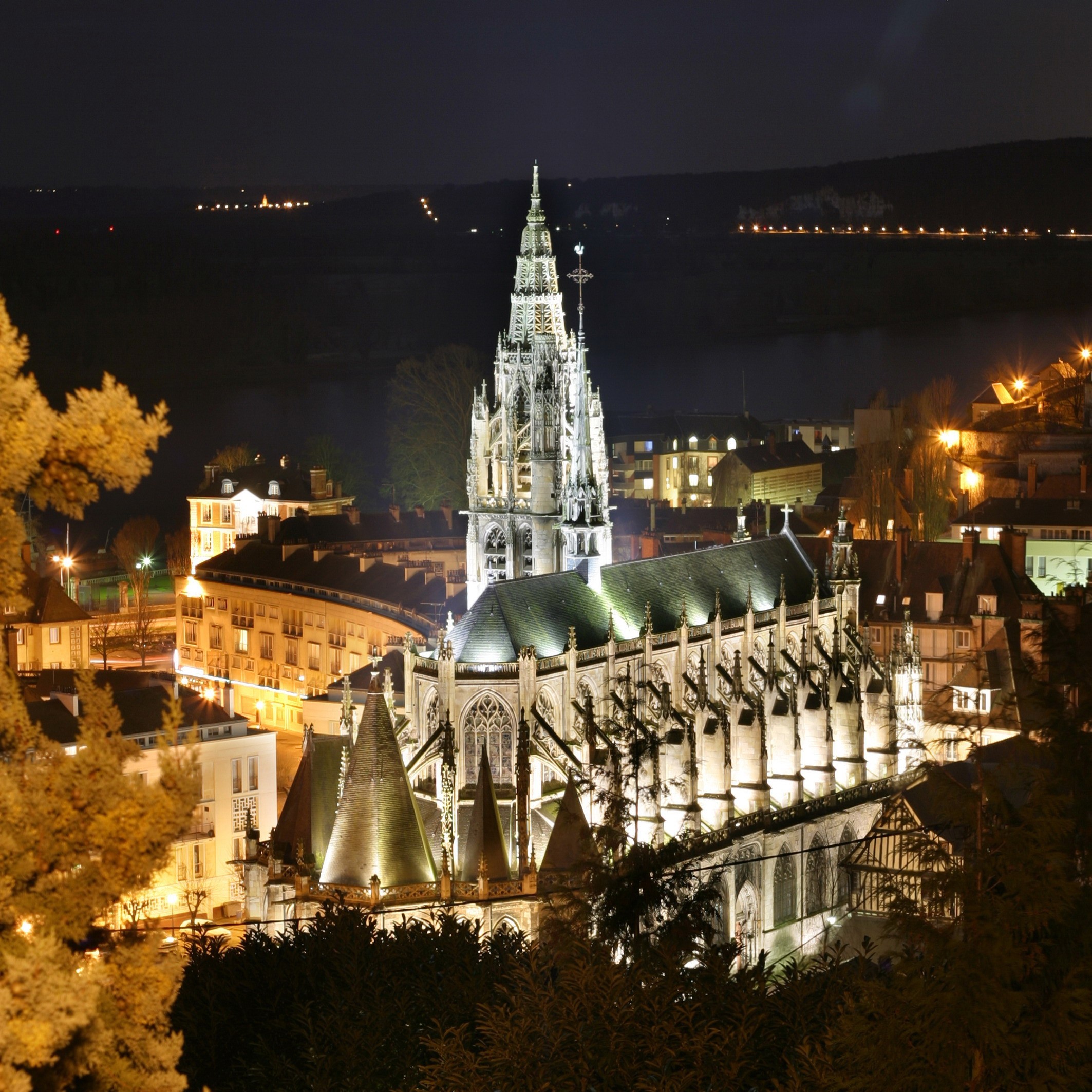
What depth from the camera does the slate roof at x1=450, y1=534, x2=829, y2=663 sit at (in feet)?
212

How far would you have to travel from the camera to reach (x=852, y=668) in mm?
80375

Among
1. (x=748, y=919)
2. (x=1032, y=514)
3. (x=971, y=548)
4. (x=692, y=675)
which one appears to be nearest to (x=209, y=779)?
(x=692, y=675)

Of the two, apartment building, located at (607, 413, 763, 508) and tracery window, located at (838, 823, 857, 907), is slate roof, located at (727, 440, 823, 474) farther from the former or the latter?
tracery window, located at (838, 823, 857, 907)

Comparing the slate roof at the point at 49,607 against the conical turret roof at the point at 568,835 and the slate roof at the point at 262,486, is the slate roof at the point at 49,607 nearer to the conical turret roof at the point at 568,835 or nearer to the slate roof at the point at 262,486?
the slate roof at the point at 262,486

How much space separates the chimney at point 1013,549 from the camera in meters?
93.2

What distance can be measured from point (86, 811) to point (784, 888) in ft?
169

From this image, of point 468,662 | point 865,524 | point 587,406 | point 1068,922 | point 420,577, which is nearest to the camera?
point 1068,922

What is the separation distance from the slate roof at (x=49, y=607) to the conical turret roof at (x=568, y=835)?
39.6 meters

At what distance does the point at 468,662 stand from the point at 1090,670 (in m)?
25.6

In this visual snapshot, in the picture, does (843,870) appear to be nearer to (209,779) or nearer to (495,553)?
(209,779)

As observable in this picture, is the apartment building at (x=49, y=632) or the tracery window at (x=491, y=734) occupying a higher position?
the apartment building at (x=49, y=632)

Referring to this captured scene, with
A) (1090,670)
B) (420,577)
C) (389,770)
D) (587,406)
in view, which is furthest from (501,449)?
(1090,670)

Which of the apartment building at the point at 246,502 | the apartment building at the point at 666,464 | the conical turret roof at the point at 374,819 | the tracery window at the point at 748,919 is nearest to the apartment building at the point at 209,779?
the conical turret roof at the point at 374,819

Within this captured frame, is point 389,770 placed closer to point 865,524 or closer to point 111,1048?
point 111,1048
